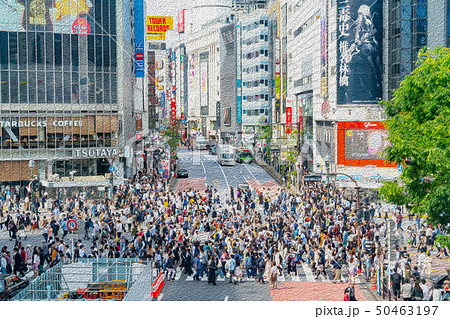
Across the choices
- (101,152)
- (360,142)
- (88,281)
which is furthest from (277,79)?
(88,281)

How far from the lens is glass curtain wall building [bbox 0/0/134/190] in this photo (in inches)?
1127

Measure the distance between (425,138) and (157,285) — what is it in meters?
7.44

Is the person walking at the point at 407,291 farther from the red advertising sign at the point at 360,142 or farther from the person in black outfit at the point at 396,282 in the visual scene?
the red advertising sign at the point at 360,142

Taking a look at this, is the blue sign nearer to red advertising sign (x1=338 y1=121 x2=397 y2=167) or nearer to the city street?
red advertising sign (x1=338 y1=121 x2=397 y2=167)

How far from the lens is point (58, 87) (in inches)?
1245

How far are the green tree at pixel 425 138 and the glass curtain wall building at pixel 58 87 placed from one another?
55.2 ft

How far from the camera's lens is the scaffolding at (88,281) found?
12.3 m

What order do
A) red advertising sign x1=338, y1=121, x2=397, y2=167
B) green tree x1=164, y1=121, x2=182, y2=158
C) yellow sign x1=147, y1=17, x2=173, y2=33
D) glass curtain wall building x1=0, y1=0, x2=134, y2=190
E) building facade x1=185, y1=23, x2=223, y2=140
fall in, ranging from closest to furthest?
1. yellow sign x1=147, y1=17, x2=173, y2=33
2. glass curtain wall building x1=0, y1=0, x2=134, y2=190
3. red advertising sign x1=338, y1=121, x2=397, y2=167
4. green tree x1=164, y1=121, x2=182, y2=158
5. building facade x1=185, y1=23, x2=223, y2=140

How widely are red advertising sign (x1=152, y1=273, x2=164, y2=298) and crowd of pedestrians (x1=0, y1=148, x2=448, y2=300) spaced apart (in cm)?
82

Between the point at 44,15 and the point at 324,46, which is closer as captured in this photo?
the point at 44,15

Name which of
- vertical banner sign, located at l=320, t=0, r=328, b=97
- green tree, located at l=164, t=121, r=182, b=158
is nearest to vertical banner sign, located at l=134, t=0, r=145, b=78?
green tree, located at l=164, t=121, r=182, b=158

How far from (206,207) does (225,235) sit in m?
2.96

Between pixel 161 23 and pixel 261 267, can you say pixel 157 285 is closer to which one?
pixel 261 267

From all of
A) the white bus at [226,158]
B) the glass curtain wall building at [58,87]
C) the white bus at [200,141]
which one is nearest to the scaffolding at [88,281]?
the white bus at [226,158]
